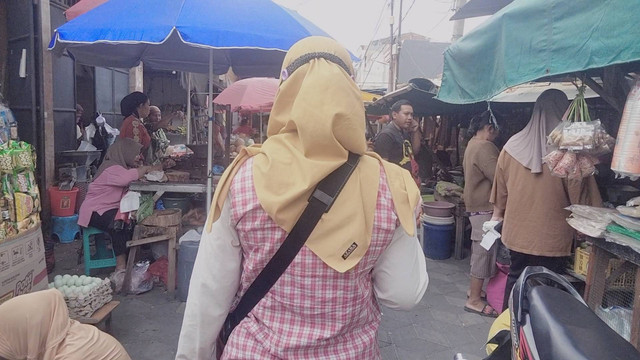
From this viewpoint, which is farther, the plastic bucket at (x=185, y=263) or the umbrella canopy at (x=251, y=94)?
the umbrella canopy at (x=251, y=94)

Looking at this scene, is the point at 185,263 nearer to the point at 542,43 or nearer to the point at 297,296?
the point at 297,296

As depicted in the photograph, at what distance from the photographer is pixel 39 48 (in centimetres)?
542

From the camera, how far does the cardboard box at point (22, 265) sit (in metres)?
3.02

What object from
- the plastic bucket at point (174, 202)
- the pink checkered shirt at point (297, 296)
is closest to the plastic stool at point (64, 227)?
the plastic bucket at point (174, 202)

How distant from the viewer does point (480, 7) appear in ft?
22.6

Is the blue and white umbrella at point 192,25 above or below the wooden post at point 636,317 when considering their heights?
above

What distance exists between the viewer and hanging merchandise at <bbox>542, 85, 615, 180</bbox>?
257cm

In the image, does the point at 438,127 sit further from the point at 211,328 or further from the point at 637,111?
the point at 211,328

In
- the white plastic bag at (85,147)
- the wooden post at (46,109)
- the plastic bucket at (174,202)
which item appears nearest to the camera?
the plastic bucket at (174,202)

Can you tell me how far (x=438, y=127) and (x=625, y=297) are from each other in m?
7.93

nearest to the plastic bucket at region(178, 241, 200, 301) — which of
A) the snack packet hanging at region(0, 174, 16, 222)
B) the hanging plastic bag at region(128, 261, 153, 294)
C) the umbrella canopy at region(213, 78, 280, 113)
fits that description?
the hanging plastic bag at region(128, 261, 153, 294)

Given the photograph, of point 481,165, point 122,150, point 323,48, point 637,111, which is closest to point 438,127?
point 481,165

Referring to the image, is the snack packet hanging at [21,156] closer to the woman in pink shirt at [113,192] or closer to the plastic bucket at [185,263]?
the woman in pink shirt at [113,192]

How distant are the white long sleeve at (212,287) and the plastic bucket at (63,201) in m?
5.12
